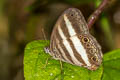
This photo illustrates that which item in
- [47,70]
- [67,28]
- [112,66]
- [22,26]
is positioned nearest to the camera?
[47,70]

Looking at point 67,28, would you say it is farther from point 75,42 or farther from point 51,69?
point 51,69

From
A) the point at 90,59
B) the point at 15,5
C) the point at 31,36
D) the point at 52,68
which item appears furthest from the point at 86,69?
the point at 15,5

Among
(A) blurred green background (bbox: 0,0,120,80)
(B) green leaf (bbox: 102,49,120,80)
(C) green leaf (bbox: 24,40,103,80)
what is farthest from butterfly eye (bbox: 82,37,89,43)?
(A) blurred green background (bbox: 0,0,120,80)

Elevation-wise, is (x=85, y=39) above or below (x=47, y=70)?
above

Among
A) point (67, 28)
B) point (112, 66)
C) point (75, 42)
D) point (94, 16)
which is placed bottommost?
point (112, 66)

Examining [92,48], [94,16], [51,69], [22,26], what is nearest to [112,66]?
[92,48]

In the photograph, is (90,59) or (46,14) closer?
(90,59)

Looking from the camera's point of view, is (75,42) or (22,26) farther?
(22,26)

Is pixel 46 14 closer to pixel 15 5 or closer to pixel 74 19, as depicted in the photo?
pixel 15 5

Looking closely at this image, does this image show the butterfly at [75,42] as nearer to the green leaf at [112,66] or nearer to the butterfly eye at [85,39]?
the butterfly eye at [85,39]
